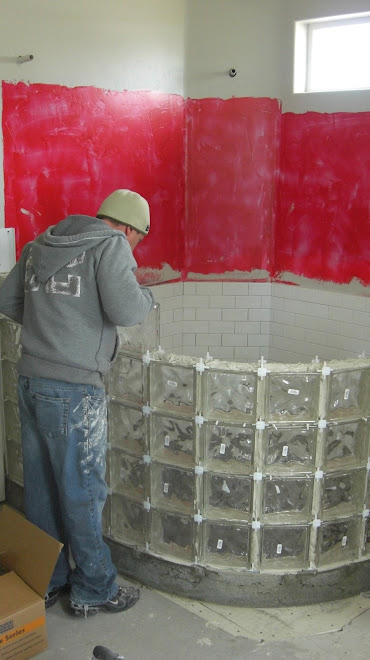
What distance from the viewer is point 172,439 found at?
301 cm

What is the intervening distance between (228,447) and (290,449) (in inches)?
10.2

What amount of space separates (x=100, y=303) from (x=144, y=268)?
221 centimetres

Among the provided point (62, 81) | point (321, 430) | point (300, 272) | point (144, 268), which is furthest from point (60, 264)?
point (300, 272)

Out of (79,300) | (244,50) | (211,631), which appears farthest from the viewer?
(244,50)

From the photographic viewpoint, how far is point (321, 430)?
2848mm

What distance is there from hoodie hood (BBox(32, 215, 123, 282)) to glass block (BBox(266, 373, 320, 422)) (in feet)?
2.82

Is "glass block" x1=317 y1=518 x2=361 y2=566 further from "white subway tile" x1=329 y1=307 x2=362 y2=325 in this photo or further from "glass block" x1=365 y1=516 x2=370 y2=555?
"white subway tile" x1=329 y1=307 x2=362 y2=325

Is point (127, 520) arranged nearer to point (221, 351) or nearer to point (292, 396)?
point (292, 396)

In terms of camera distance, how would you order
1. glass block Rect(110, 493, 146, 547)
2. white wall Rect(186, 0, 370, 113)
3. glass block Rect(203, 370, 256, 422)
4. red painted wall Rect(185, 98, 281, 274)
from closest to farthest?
glass block Rect(203, 370, 256, 422) < glass block Rect(110, 493, 146, 547) < white wall Rect(186, 0, 370, 113) < red painted wall Rect(185, 98, 281, 274)

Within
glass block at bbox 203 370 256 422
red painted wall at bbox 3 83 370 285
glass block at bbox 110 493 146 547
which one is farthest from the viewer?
red painted wall at bbox 3 83 370 285

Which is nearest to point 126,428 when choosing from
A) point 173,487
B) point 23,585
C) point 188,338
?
point 173,487

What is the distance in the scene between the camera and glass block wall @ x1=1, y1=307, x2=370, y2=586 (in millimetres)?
2822

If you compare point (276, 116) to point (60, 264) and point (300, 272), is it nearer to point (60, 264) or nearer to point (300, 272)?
point (300, 272)

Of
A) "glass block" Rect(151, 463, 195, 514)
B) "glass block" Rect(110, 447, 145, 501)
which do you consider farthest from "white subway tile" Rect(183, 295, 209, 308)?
"glass block" Rect(151, 463, 195, 514)
